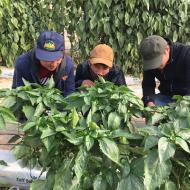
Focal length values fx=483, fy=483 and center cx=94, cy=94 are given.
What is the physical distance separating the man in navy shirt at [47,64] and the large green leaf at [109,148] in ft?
4.52

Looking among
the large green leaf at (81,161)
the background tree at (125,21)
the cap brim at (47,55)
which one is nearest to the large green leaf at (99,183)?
the large green leaf at (81,161)

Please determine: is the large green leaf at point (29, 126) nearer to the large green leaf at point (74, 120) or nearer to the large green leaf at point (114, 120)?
the large green leaf at point (74, 120)

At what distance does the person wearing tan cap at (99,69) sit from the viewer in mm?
3674

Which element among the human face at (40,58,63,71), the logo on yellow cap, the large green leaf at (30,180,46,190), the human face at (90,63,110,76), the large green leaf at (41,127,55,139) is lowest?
the large green leaf at (30,180,46,190)

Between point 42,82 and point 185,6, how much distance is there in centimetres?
352

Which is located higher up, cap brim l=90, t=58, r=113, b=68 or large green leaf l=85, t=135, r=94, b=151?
cap brim l=90, t=58, r=113, b=68

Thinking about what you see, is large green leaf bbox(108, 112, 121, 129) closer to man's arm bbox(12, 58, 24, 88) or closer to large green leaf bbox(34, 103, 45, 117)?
large green leaf bbox(34, 103, 45, 117)

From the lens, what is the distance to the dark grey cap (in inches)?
133

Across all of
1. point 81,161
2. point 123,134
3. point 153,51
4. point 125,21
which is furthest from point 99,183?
point 125,21

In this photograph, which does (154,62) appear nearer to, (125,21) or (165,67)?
(165,67)

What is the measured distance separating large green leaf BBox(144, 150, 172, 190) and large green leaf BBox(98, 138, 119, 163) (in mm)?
141

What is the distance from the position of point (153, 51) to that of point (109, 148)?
1.37m

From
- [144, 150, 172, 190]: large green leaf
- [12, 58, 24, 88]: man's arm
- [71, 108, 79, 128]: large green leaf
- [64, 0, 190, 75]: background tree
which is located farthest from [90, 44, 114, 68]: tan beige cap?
[64, 0, 190, 75]: background tree

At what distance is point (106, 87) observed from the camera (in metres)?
2.57
